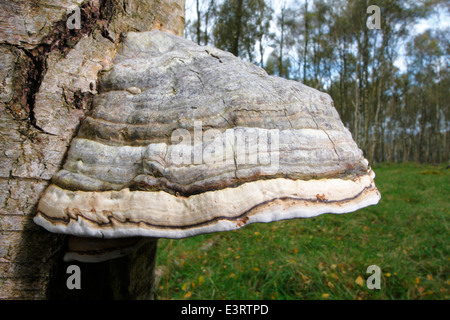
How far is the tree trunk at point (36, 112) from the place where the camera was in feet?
2.53

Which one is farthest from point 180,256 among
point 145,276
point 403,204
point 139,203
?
point 403,204

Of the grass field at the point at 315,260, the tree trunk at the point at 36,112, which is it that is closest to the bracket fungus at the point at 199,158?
the tree trunk at the point at 36,112

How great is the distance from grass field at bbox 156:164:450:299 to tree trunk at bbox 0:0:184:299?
1.79 meters

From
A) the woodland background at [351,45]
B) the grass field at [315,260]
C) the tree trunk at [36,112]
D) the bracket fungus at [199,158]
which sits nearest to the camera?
the bracket fungus at [199,158]

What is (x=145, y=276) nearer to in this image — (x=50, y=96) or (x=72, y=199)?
(x=72, y=199)

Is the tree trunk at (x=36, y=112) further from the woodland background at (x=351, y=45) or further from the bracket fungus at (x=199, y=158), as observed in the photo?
the woodland background at (x=351, y=45)

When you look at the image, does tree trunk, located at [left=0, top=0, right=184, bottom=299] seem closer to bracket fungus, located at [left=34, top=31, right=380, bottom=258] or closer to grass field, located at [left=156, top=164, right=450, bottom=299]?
bracket fungus, located at [left=34, top=31, right=380, bottom=258]

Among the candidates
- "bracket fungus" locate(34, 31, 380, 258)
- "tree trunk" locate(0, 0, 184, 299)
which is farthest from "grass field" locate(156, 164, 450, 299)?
"bracket fungus" locate(34, 31, 380, 258)

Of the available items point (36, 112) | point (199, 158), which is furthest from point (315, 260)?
point (36, 112)

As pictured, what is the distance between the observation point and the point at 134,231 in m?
0.64

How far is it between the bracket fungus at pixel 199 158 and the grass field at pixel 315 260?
6.56 feet

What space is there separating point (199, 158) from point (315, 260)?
273cm

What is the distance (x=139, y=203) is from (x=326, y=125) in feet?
1.96

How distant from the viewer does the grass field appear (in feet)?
7.97
